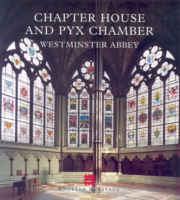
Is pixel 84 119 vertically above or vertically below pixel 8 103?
below

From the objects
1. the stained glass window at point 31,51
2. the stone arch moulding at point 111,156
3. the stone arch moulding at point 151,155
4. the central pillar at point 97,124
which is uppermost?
the stained glass window at point 31,51

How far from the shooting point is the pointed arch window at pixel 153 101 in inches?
763

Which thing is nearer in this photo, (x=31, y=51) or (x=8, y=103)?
(x=8, y=103)

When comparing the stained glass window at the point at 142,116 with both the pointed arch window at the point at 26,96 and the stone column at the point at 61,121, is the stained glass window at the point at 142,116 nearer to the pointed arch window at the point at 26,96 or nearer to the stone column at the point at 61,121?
the stone column at the point at 61,121

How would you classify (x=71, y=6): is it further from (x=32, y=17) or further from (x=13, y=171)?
(x=13, y=171)

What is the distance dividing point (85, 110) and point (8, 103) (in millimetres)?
7469

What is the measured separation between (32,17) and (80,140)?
37.0 ft

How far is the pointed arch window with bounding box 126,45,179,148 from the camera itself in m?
19.4

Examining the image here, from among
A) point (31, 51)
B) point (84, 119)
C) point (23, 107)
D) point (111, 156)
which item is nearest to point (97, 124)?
point (23, 107)

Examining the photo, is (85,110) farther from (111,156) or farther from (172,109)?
(172,109)

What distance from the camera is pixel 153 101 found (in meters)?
20.9

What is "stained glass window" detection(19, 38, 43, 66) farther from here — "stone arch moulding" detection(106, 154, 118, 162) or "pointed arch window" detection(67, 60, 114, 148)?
"stone arch moulding" detection(106, 154, 118, 162)

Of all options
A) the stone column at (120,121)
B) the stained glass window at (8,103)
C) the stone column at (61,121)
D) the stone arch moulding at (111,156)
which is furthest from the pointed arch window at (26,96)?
the stone column at (120,121)

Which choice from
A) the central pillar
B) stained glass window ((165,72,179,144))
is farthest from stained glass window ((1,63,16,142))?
stained glass window ((165,72,179,144))
